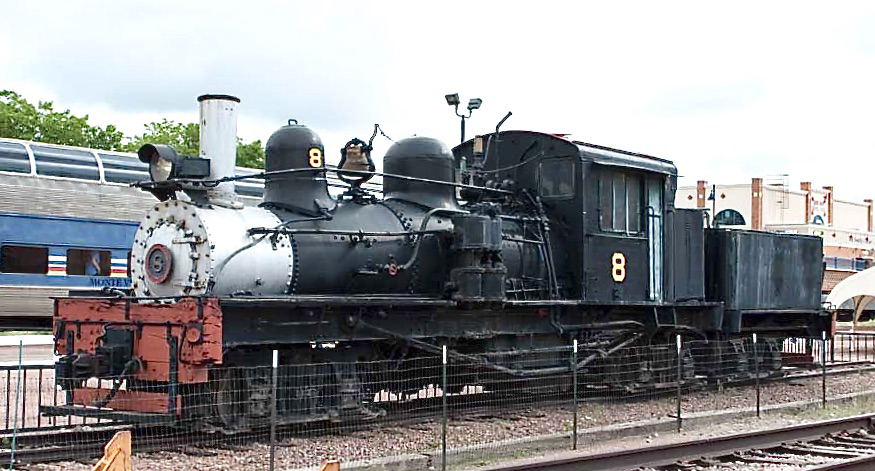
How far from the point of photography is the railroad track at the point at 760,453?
10062 millimetres

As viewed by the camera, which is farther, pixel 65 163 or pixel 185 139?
pixel 185 139

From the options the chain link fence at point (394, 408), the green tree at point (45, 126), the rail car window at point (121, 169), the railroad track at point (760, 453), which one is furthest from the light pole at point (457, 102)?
the green tree at point (45, 126)

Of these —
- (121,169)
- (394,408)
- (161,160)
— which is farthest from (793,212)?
(161,160)

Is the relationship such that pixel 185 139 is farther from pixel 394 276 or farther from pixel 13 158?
pixel 394 276

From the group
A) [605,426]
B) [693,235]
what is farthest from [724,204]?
[605,426]

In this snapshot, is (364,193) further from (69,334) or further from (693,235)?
(693,235)

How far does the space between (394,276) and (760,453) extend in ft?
15.2

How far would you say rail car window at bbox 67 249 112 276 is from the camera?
2219 centimetres

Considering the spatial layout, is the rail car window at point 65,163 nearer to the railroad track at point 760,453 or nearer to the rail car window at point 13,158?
the rail car window at point 13,158

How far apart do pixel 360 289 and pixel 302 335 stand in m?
1.13

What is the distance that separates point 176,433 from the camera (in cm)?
1128

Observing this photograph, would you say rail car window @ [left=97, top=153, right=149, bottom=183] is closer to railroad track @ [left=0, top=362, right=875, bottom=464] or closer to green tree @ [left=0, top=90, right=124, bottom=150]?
railroad track @ [left=0, top=362, right=875, bottom=464]

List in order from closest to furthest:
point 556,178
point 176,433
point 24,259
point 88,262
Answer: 1. point 176,433
2. point 556,178
3. point 24,259
4. point 88,262

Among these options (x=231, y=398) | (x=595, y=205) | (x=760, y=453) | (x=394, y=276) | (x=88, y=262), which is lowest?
(x=760, y=453)
